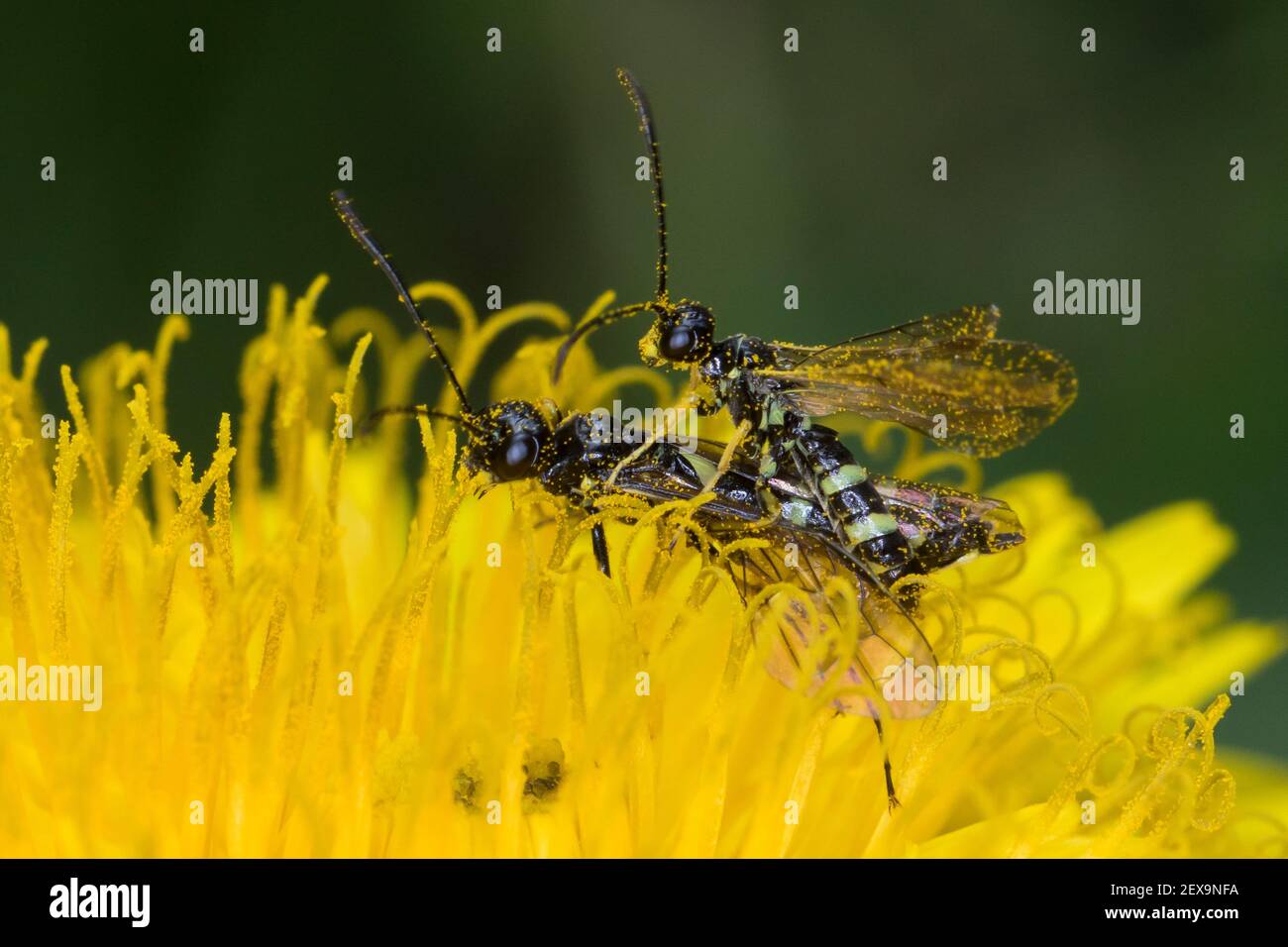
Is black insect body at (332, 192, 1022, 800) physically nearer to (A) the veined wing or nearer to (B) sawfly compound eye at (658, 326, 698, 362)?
(A) the veined wing

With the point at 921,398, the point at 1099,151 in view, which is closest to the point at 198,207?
the point at 921,398

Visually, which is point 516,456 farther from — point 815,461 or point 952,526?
point 952,526

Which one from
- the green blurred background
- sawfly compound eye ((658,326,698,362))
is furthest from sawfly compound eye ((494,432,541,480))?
the green blurred background

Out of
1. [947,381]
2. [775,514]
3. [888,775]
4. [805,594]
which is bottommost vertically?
[888,775]

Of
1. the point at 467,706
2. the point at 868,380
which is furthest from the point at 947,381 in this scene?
the point at 467,706
